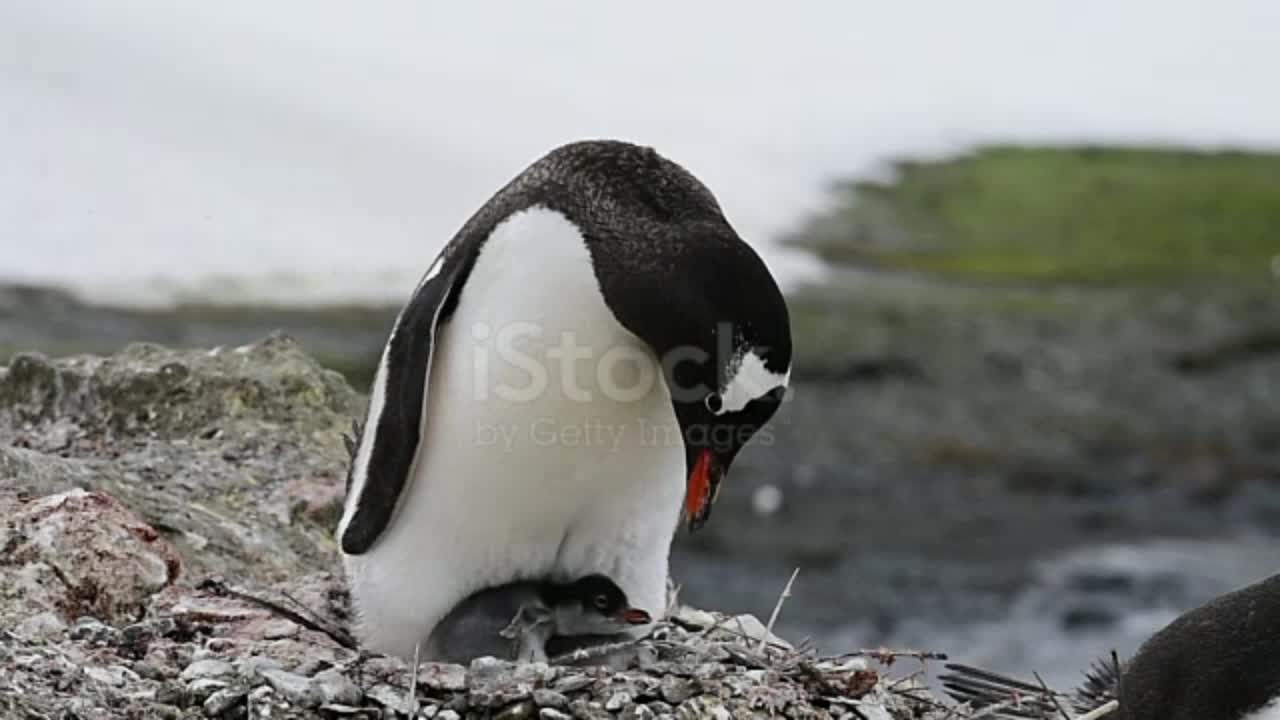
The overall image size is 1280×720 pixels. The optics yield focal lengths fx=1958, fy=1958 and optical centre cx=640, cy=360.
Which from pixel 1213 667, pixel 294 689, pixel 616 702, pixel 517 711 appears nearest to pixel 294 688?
pixel 294 689

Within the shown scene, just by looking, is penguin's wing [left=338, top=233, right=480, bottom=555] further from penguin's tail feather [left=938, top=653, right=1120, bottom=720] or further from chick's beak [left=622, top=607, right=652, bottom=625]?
penguin's tail feather [left=938, top=653, right=1120, bottom=720]

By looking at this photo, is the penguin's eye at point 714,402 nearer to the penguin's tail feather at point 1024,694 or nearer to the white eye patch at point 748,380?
the white eye patch at point 748,380

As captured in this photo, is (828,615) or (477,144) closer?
(828,615)

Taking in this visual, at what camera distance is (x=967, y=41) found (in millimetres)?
38062

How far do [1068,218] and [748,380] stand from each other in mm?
28613

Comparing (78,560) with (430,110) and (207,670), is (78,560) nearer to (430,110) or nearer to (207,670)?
(207,670)

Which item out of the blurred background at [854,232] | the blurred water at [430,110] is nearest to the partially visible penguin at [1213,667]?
the blurred background at [854,232]

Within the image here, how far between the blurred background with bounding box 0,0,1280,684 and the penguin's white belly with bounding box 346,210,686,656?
765 centimetres

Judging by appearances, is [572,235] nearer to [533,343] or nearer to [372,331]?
[533,343]

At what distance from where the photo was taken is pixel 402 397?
497cm

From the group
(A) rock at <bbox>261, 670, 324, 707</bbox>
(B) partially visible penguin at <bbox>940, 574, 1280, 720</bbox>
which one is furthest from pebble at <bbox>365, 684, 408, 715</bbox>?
(B) partially visible penguin at <bbox>940, 574, 1280, 720</bbox>

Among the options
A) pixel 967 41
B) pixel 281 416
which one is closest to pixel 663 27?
pixel 967 41

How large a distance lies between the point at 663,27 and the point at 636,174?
31.7 meters

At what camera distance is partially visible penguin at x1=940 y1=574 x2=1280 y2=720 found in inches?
190
